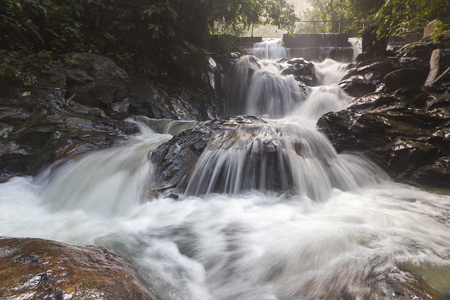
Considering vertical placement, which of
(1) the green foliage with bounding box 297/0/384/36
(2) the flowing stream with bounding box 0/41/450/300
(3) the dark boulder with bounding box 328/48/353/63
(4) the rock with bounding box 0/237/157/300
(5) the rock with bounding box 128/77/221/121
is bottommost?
(2) the flowing stream with bounding box 0/41/450/300

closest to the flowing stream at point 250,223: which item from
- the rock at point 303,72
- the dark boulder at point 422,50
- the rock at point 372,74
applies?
the rock at point 372,74

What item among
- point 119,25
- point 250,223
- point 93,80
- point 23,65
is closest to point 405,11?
point 250,223

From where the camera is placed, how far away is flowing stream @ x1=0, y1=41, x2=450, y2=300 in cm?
184

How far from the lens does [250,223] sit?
2.81 m

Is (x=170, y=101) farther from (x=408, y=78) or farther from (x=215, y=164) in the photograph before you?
(x=408, y=78)

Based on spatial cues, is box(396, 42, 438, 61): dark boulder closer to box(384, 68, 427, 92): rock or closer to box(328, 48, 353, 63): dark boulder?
box(384, 68, 427, 92): rock

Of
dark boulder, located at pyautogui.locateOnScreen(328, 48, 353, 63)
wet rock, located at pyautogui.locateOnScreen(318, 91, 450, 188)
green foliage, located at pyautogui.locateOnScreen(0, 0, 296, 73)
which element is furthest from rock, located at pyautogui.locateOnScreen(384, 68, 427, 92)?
dark boulder, located at pyautogui.locateOnScreen(328, 48, 353, 63)

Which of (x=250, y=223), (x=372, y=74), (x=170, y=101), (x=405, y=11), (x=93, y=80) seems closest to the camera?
(x=250, y=223)

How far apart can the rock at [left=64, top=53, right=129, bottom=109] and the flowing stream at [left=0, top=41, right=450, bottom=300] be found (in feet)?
5.44

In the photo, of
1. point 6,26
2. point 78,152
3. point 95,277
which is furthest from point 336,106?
point 6,26

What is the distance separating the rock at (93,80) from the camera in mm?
5301

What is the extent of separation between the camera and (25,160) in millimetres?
3869

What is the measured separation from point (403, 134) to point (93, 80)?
679cm

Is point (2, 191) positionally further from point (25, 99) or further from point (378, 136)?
point (378, 136)
